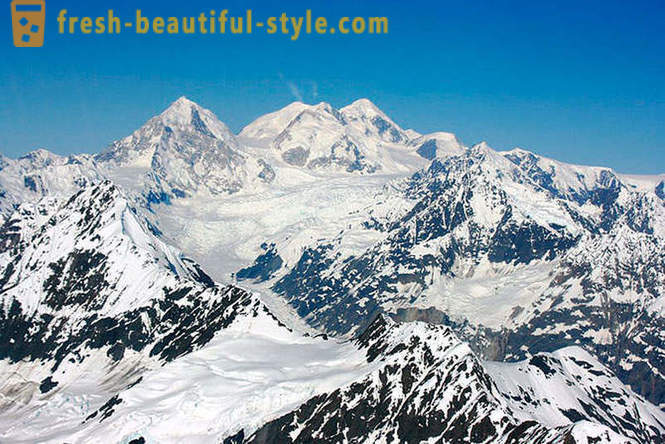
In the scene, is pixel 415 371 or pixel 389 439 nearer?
pixel 389 439

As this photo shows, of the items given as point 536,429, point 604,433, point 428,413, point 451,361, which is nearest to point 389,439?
point 428,413

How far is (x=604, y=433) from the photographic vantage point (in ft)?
452

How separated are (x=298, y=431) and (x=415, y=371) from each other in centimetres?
3826

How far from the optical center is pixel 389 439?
17650cm

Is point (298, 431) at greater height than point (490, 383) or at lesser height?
lesser

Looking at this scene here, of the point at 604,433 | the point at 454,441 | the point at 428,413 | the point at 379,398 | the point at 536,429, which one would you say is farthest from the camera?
the point at 379,398

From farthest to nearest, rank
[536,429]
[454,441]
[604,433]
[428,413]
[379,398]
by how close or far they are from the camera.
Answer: [379,398]
[428,413]
[454,441]
[536,429]
[604,433]

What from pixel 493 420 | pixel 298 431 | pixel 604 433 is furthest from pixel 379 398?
pixel 604 433

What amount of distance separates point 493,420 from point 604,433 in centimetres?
3013

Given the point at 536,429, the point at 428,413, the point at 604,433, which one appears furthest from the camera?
the point at 428,413

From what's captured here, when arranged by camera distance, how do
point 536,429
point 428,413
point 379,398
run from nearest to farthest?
point 536,429, point 428,413, point 379,398

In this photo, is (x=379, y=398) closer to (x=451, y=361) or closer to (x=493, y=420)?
(x=451, y=361)

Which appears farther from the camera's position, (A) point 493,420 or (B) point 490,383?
(B) point 490,383

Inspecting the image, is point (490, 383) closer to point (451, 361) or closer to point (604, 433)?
point (451, 361)
